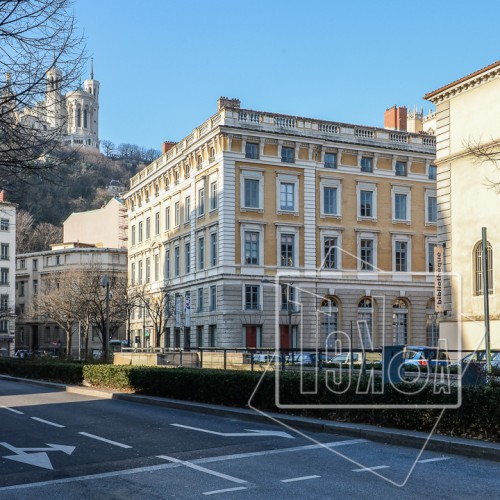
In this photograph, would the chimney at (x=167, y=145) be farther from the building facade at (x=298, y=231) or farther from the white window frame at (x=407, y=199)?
the white window frame at (x=407, y=199)

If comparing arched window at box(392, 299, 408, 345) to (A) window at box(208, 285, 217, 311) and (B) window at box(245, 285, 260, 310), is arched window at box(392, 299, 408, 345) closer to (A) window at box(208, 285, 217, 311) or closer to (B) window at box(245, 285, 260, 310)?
(B) window at box(245, 285, 260, 310)

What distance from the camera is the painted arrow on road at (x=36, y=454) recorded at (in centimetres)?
1231

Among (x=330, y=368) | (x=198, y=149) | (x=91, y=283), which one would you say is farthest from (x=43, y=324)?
(x=330, y=368)

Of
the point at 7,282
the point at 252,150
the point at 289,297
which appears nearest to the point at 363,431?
the point at 289,297

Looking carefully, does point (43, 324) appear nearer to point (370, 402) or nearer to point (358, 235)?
point (358, 235)

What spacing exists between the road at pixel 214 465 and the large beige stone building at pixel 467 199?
20816 millimetres

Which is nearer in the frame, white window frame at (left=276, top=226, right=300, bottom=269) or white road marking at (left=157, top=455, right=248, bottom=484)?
white road marking at (left=157, top=455, right=248, bottom=484)

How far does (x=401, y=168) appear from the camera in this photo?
214 ft

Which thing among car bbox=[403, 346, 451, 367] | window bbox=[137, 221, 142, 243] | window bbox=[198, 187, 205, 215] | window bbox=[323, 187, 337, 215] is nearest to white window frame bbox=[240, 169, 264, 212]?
window bbox=[198, 187, 205, 215]

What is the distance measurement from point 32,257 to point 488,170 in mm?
77773

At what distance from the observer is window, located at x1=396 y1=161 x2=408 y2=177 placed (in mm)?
65062

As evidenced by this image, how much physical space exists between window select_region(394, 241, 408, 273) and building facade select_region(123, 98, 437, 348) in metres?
0.11

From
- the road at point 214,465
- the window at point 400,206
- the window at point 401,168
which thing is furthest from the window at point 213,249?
the road at point 214,465

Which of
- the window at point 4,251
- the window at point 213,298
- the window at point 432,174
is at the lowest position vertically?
the window at point 213,298
